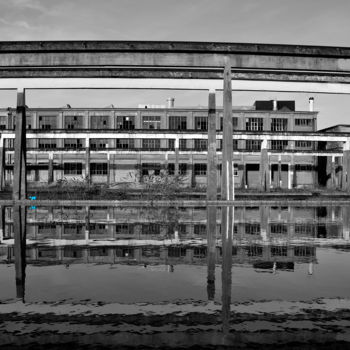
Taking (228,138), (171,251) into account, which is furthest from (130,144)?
(171,251)

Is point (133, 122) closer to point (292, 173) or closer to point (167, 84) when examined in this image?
point (292, 173)

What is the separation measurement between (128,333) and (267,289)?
1.33 meters

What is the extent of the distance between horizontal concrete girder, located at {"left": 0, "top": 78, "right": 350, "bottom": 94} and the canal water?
9283 millimetres

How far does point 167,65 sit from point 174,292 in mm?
11812

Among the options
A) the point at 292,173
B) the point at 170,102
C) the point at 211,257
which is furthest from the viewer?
the point at 170,102

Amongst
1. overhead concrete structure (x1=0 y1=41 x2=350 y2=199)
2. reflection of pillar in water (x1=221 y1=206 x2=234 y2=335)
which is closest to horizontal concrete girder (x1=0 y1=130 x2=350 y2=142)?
overhead concrete structure (x1=0 y1=41 x2=350 y2=199)

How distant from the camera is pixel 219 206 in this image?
13367 millimetres

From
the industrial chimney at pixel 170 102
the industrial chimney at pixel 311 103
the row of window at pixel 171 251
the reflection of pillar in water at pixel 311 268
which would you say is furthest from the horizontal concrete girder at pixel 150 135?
the industrial chimney at pixel 170 102

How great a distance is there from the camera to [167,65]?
14.0 meters

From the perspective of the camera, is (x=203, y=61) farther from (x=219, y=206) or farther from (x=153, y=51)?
(x=219, y=206)

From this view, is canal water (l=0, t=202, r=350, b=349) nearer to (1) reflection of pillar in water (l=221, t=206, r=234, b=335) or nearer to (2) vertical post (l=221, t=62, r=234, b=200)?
(1) reflection of pillar in water (l=221, t=206, r=234, b=335)

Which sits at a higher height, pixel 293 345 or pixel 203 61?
pixel 203 61

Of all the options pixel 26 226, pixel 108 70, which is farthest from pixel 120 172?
pixel 26 226

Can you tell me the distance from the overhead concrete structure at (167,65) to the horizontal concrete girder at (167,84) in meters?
0.03
